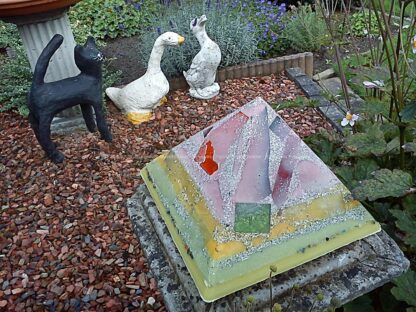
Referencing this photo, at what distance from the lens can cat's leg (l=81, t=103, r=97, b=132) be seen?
2.99 metres

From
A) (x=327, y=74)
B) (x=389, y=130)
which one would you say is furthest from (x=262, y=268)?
(x=327, y=74)

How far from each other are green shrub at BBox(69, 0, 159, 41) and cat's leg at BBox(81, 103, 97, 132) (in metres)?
2.35

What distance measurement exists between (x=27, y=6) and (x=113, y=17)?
2940mm

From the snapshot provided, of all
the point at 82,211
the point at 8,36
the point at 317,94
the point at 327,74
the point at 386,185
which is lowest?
the point at 327,74

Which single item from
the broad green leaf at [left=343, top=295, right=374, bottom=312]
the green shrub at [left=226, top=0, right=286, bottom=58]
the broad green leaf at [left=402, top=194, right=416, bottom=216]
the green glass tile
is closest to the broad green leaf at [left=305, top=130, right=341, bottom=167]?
the broad green leaf at [left=402, top=194, right=416, bottom=216]

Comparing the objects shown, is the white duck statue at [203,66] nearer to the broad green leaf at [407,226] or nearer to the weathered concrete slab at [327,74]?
the weathered concrete slab at [327,74]

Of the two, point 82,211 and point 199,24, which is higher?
point 199,24

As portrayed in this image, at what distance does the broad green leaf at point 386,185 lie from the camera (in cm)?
136

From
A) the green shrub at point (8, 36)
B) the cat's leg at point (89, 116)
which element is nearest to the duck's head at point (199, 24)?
the cat's leg at point (89, 116)

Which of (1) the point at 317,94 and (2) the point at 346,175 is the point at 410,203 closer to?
(2) the point at 346,175

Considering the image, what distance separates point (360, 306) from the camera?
5.02 ft

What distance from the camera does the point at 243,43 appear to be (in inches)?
157

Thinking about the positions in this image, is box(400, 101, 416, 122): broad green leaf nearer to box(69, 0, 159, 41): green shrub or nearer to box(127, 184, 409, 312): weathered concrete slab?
box(127, 184, 409, 312): weathered concrete slab

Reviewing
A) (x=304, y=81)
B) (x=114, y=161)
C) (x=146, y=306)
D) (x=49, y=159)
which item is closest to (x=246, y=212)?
(x=146, y=306)
